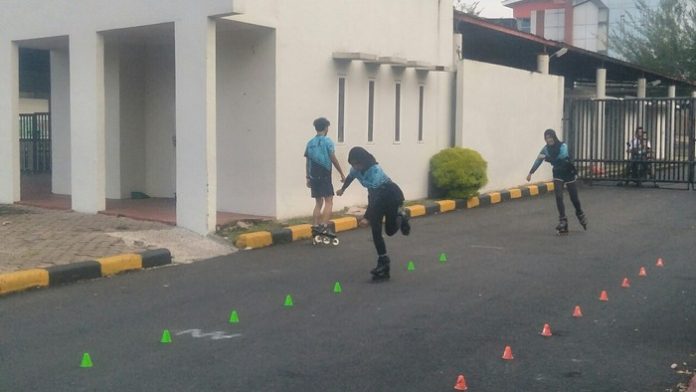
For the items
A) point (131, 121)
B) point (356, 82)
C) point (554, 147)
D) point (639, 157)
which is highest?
point (356, 82)

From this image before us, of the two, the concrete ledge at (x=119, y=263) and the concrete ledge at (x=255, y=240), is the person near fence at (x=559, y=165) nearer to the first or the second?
the concrete ledge at (x=255, y=240)

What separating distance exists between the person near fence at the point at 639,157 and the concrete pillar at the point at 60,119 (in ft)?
46.0

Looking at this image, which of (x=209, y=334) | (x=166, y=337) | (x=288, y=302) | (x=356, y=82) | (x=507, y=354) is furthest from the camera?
(x=356, y=82)

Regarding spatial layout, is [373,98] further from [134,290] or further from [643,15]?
[643,15]

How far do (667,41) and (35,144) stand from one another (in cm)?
2824

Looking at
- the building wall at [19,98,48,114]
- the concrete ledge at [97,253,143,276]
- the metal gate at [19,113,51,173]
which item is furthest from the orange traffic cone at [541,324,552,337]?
the building wall at [19,98,48,114]

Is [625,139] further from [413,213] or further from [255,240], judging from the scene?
[255,240]

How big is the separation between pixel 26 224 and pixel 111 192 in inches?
130

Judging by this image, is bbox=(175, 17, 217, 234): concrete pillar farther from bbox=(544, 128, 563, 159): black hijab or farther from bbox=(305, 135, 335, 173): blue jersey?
bbox=(544, 128, 563, 159): black hijab

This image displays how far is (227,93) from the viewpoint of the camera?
1466cm

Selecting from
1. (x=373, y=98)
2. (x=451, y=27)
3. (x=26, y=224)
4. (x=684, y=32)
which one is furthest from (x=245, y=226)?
(x=684, y=32)

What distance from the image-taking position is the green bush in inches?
717

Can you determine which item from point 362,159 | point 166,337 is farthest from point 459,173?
point 166,337

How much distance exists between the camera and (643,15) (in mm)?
41469
